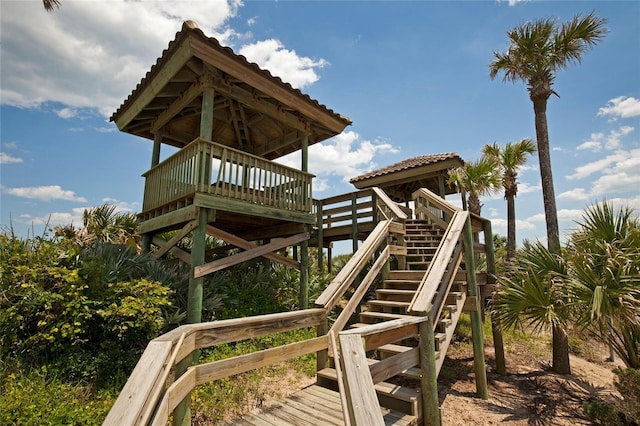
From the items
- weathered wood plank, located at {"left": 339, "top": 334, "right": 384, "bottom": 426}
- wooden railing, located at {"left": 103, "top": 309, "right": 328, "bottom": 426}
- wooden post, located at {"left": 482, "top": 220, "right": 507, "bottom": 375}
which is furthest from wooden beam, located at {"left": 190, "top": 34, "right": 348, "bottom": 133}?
weathered wood plank, located at {"left": 339, "top": 334, "right": 384, "bottom": 426}

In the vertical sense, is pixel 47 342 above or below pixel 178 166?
below

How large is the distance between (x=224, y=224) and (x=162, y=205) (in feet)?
6.56

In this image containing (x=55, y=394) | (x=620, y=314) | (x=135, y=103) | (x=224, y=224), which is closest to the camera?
(x=55, y=394)

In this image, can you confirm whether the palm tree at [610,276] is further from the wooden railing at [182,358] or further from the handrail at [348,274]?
the wooden railing at [182,358]

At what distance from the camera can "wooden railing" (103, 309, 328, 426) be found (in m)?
1.55

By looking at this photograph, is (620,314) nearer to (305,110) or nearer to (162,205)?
(305,110)

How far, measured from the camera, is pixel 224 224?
8.98 m

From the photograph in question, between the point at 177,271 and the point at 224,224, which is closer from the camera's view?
the point at 177,271

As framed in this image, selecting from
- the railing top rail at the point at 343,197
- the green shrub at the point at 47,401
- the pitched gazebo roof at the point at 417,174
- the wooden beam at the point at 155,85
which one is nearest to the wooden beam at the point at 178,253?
the green shrub at the point at 47,401

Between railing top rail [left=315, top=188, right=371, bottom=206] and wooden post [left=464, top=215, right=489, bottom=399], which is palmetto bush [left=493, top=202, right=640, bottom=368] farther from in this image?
railing top rail [left=315, top=188, right=371, bottom=206]

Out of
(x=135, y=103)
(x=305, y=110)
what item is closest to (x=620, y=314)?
(x=305, y=110)

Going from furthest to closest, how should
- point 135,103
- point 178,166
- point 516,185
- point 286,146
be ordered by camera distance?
point 516,185 → point 286,146 → point 135,103 → point 178,166

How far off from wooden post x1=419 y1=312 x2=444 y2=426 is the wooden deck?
27 cm

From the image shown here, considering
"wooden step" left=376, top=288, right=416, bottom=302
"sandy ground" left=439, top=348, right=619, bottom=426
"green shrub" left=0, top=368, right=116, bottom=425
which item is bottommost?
"sandy ground" left=439, top=348, right=619, bottom=426
